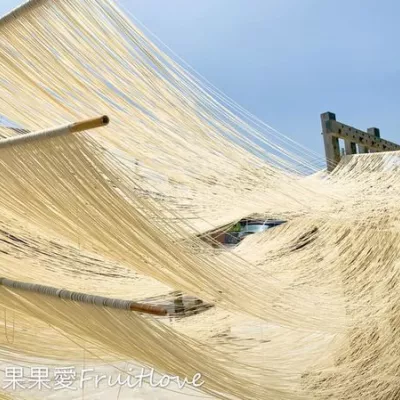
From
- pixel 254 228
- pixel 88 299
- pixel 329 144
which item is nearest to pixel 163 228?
pixel 88 299

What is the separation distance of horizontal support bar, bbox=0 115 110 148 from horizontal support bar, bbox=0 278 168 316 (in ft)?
1.50

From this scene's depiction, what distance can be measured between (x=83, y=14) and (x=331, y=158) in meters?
1.81

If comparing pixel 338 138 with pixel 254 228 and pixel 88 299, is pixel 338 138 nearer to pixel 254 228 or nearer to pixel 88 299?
pixel 254 228

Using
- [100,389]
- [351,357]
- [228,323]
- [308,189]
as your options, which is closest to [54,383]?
[100,389]

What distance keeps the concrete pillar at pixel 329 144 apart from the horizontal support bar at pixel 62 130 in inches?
84.9

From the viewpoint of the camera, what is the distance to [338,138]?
3.23 meters

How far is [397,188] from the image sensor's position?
248 centimetres

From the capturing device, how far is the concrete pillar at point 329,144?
3.10 m

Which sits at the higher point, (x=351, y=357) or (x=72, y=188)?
(x=72, y=188)

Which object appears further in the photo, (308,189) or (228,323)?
(228,323)

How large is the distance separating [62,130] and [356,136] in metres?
2.61

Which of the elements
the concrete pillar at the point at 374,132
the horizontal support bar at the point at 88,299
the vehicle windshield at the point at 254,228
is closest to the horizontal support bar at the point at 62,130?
the horizontal support bar at the point at 88,299

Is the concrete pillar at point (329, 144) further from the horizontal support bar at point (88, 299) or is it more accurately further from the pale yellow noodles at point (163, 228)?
the horizontal support bar at point (88, 299)

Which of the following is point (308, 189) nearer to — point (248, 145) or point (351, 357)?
point (248, 145)
